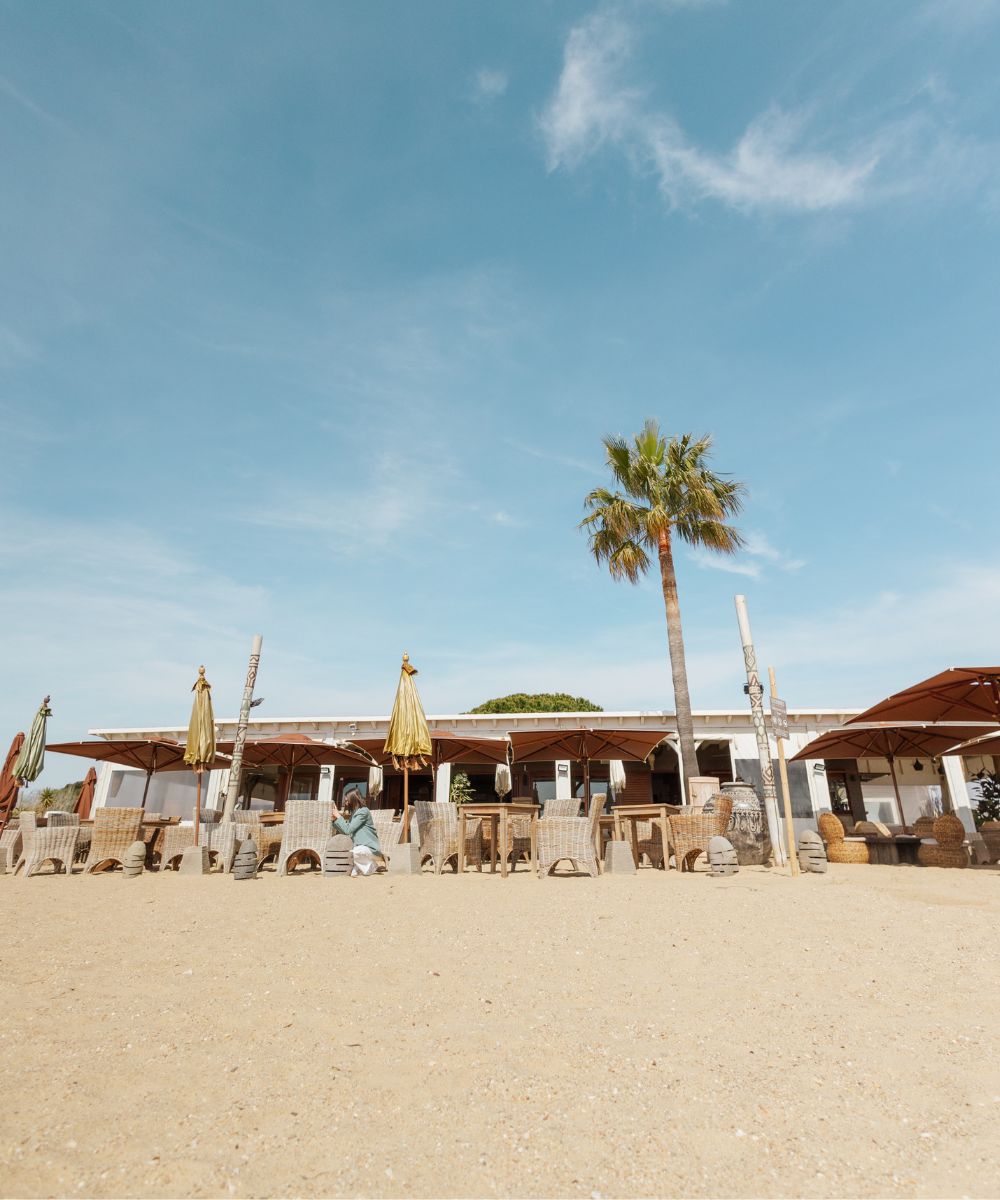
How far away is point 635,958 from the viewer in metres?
4.17

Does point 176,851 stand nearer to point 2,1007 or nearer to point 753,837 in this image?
point 2,1007

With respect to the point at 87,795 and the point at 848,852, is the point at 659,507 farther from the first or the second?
the point at 87,795

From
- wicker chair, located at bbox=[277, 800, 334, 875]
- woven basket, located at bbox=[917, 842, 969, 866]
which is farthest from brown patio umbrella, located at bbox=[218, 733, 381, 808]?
woven basket, located at bbox=[917, 842, 969, 866]

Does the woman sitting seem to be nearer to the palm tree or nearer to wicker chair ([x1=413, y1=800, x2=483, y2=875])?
wicker chair ([x1=413, y1=800, x2=483, y2=875])

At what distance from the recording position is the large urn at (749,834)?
9.73 m

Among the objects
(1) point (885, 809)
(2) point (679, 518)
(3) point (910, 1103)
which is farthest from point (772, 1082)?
(1) point (885, 809)

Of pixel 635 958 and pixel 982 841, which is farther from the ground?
pixel 982 841

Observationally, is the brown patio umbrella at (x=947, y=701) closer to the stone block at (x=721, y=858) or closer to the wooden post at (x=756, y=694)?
the wooden post at (x=756, y=694)

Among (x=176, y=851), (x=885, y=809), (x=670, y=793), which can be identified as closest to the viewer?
(x=176, y=851)

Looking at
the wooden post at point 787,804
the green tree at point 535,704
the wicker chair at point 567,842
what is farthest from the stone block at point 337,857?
the green tree at point 535,704

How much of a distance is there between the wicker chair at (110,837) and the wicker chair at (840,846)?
32.6ft

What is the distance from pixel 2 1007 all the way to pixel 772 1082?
3454 mm

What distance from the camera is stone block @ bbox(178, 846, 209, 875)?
8422 mm

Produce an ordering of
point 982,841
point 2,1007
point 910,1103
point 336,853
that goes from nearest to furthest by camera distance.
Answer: point 910,1103 → point 2,1007 → point 336,853 → point 982,841
